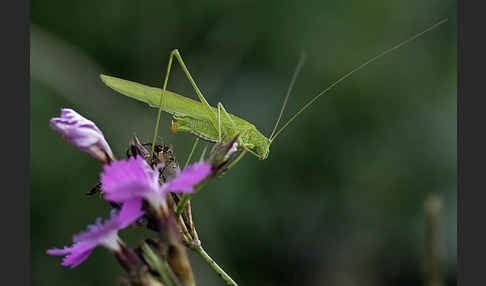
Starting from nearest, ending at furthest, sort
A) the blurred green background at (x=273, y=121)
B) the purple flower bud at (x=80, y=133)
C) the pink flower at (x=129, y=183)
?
the pink flower at (x=129, y=183) < the purple flower bud at (x=80, y=133) < the blurred green background at (x=273, y=121)

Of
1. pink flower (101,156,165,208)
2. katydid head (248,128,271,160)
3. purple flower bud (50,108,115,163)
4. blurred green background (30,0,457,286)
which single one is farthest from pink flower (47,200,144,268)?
blurred green background (30,0,457,286)

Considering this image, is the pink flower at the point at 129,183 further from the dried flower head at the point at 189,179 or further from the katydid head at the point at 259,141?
the katydid head at the point at 259,141

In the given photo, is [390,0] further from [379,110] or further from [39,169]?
[39,169]

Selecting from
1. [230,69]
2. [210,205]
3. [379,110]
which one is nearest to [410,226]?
[379,110]

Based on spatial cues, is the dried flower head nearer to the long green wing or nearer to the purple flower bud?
the purple flower bud

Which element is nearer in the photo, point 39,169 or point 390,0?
point 39,169

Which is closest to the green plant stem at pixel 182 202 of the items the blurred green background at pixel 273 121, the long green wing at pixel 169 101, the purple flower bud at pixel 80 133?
the purple flower bud at pixel 80 133

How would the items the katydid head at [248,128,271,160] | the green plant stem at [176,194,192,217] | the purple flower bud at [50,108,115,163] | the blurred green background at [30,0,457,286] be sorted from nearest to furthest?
the green plant stem at [176,194,192,217] → the purple flower bud at [50,108,115,163] → the katydid head at [248,128,271,160] → the blurred green background at [30,0,457,286]
